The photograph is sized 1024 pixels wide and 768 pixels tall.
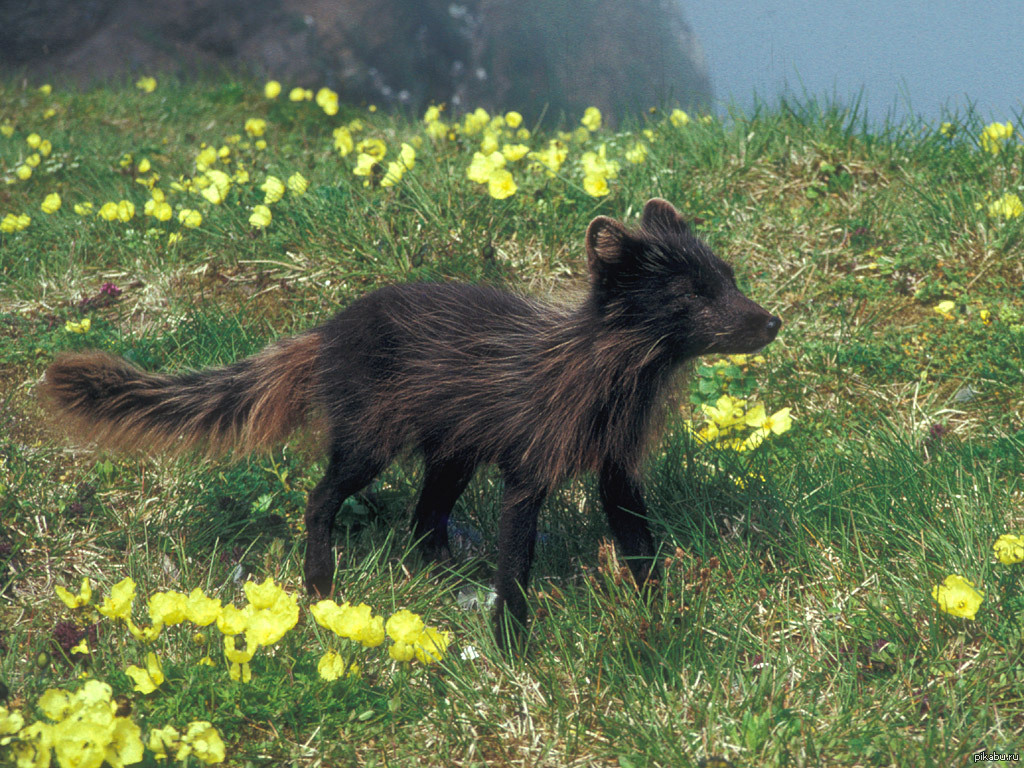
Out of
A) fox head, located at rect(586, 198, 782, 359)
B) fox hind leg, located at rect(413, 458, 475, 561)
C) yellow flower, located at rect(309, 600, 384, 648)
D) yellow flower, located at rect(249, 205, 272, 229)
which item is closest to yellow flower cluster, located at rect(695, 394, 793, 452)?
fox head, located at rect(586, 198, 782, 359)

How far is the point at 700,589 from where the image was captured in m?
3.28

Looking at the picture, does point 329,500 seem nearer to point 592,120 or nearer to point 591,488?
point 591,488

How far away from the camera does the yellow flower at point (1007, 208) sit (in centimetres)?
536

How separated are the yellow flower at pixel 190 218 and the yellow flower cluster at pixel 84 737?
3.61m

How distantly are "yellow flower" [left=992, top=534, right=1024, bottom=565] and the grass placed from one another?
91 mm

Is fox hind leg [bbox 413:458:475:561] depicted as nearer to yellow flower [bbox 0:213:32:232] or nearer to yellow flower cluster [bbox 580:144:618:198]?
yellow flower cluster [bbox 580:144:618:198]

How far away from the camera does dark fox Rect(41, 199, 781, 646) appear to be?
3395mm

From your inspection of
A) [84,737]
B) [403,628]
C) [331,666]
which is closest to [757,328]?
[403,628]

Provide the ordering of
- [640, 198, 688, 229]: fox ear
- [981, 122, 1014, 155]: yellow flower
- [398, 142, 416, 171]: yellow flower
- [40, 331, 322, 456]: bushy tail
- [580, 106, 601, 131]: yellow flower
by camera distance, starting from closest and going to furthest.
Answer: [640, 198, 688, 229]: fox ear → [40, 331, 322, 456]: bushy tail → [398, 142, 416, 171]: yellow flower → [981, 122, 1014, 155]: yellow flower → [580, 106, 601, 131]: yellow flower

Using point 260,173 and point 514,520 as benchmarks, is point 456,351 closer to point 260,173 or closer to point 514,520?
point 514,520

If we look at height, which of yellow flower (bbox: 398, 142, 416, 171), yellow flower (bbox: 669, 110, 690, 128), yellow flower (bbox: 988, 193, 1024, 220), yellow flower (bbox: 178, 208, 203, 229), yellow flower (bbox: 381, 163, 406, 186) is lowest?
yellow flower (bbox: 178, 208, 203, 229)

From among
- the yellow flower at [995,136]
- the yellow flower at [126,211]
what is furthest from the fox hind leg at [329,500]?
the yellow flower at [995,136]

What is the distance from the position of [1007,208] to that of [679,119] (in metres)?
2.44

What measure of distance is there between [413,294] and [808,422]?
215cm
